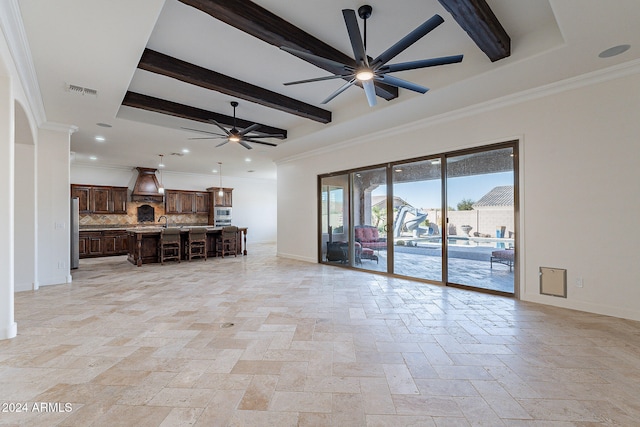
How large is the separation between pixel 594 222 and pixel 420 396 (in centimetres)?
320

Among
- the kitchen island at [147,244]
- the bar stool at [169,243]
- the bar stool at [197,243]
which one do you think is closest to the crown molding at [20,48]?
the kitchen island at [147,244]

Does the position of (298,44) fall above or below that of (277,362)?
above

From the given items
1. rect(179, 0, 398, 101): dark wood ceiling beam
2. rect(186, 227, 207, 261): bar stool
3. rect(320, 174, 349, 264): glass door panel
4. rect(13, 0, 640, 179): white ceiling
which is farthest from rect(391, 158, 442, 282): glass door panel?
rect(186, 227, 207, 261): bar stool

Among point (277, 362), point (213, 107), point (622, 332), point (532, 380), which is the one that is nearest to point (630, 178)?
point (622, 332)

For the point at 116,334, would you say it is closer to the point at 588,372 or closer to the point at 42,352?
the point at 42,352

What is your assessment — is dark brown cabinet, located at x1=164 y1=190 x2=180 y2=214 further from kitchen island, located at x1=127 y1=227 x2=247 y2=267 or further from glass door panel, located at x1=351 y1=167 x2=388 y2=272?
glass door panel, located at x1=351 y1=167 x2=388 y2=272

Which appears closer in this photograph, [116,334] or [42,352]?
[42,352]

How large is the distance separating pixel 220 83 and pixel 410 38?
2586 mm

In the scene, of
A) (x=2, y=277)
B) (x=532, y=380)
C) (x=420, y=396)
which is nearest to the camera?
(x=420, y=396)

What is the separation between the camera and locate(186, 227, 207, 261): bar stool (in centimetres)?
731

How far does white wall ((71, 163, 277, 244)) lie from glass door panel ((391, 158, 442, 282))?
593cm

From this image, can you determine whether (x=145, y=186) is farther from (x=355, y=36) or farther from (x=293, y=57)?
(x=355, y=36)

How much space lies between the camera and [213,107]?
16.4 ft

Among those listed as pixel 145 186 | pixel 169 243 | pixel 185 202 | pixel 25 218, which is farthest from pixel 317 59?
pixel 185 202
